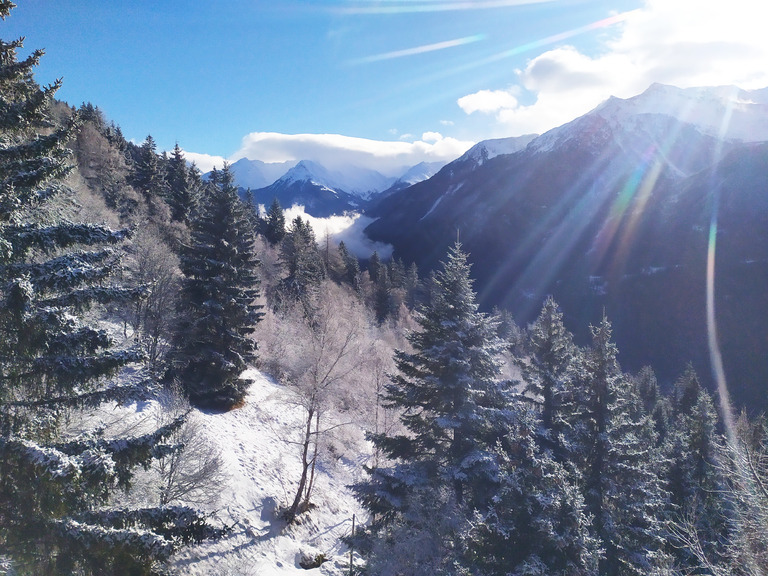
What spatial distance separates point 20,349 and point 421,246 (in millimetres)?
173243

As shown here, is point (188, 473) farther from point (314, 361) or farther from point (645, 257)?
point (645, 257)

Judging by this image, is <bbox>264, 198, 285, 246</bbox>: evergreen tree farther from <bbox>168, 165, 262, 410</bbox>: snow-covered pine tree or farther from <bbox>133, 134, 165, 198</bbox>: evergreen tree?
<bbox>168, 165, 262, 410</bbox>: snow-covered pine tree

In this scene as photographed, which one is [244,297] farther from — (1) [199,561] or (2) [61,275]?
(2) [61,275]

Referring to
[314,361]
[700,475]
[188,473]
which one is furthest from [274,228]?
[700,475]

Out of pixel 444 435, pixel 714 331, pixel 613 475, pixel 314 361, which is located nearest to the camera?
pixel 444 435

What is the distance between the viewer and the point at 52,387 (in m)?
6.24

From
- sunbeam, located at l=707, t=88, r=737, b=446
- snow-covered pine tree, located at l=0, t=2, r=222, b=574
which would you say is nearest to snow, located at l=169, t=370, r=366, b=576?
snow-covered pine tree, located at l=0, t=2, r=222, b=574

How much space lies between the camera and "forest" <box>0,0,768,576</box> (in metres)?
5.65

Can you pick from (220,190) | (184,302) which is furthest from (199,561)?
(220,190)

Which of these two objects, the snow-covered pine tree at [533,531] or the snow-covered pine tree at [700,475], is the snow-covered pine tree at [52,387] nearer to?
the snow-covered pine tree at [533,531]

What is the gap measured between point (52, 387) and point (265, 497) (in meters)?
14.2

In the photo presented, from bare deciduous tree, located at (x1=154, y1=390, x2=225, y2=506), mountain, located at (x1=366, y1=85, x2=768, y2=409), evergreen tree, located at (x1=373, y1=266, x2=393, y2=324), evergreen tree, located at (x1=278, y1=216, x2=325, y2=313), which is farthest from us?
mountain, located at (x1=366, y1=85, x2=768, y2=409)

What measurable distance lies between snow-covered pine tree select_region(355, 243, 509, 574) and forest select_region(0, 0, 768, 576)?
67 millimetres

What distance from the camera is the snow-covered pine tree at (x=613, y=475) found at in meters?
13.6
